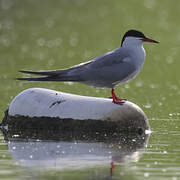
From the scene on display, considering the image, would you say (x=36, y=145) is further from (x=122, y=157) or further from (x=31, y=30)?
(x=31, y=30)

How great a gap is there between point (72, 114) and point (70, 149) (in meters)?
1.68

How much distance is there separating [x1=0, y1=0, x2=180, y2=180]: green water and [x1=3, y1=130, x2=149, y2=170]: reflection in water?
0.21m

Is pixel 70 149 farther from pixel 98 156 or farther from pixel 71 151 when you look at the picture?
pixel 98 156

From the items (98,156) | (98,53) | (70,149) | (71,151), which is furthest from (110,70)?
(98,53)

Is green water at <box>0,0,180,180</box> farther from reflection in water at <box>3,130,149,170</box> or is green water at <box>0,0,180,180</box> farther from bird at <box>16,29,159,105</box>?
bird at <box>16,29,159,105</box>

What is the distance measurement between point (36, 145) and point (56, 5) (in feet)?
123

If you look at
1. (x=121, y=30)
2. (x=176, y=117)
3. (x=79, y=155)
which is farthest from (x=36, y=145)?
(x=121, y=30)

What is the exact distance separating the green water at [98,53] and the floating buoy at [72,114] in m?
0.60

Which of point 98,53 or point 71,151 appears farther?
point 98,53

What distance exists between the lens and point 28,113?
13.7 m

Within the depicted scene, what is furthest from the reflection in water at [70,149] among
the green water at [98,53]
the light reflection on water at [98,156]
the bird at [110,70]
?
the bird at [110,70]

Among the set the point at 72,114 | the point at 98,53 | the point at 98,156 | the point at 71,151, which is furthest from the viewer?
the point at 98,53

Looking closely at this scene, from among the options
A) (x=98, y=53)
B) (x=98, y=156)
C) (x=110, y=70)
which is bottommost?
(x=98, y=156)

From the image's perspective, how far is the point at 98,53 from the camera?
31172mm
